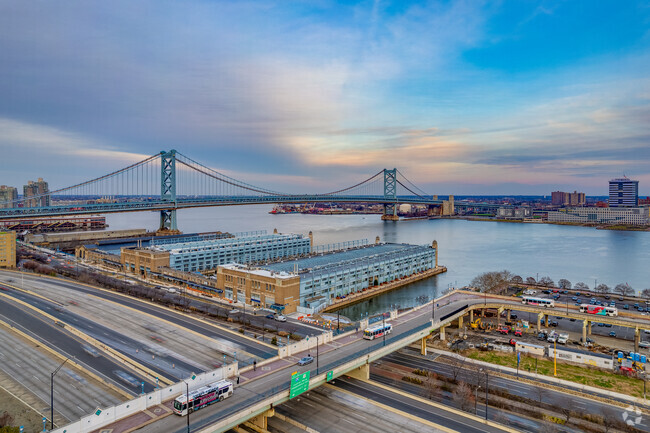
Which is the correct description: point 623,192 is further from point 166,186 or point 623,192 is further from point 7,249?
point 7,249

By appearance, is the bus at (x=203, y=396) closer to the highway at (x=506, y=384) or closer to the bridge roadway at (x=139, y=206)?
the highway at (x=506, y=384)

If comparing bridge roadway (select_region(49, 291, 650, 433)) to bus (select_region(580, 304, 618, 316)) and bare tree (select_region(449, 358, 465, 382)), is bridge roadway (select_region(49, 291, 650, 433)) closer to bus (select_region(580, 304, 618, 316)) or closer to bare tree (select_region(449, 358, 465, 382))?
bus (select_region(580, 304, 618, 316))

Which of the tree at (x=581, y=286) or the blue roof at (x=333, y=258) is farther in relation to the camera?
the tree at (x=581, y=286)

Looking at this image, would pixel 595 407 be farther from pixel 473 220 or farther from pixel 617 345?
pixel 473 220

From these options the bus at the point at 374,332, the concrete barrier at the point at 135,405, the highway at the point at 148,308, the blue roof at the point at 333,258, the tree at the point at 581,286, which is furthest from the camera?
the tree at the point at 581,286

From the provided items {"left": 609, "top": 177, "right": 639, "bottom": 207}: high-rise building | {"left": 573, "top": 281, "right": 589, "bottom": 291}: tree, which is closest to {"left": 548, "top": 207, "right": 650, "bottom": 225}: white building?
{"left": 609, "top": 177, "right": 639, "bottom": 207}: high-rise building

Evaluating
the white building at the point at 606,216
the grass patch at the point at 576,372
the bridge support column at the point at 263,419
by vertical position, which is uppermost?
the white building at the point at 606,216

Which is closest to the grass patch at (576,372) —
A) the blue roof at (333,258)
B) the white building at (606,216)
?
the blue roof at (333,258)

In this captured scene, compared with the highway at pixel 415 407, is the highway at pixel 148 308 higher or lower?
higher
